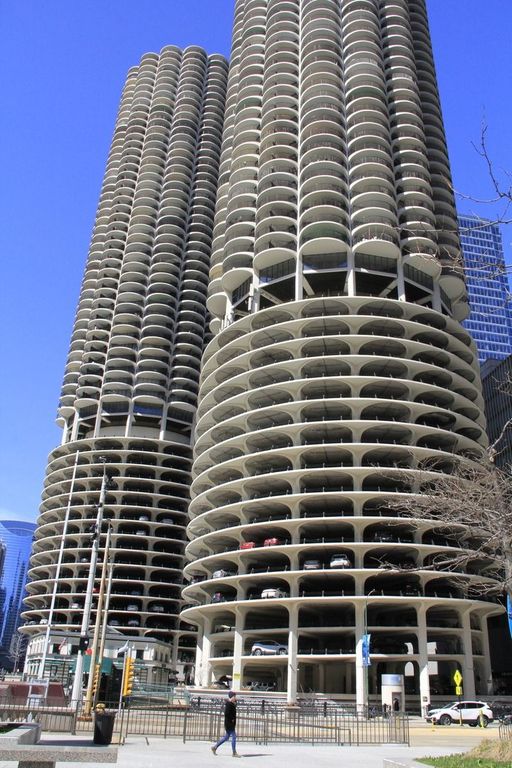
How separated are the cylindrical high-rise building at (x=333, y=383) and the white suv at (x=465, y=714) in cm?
693

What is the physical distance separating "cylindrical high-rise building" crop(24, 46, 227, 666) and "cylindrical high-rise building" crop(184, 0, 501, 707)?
26553 mm

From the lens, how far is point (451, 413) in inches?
2304

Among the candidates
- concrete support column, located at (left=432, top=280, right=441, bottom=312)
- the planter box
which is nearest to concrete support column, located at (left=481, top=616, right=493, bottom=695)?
concrete support column, located at (left=432, top=280, right=441, bottom=312)

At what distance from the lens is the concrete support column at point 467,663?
52031 mm

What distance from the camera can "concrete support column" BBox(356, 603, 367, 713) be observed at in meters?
48.7

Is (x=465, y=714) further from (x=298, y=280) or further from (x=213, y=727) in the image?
(x=298, y=280)

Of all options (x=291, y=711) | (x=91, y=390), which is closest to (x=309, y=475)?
(x=291, y=711)

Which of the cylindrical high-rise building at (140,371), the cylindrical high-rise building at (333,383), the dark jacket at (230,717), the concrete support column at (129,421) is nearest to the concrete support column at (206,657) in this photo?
A: the cylindrical high-rise building at (333,383)

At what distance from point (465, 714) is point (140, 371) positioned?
248 feet

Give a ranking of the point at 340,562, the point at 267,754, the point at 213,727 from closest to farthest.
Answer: the point at 267,754 < the point at 213,727 < the point at 340,562

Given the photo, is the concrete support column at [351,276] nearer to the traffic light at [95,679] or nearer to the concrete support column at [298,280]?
the concrete support column at [298,280]

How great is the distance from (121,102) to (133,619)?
100 meters

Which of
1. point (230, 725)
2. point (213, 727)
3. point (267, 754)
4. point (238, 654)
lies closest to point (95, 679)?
point (213, 727)

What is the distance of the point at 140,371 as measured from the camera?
4117 inches
